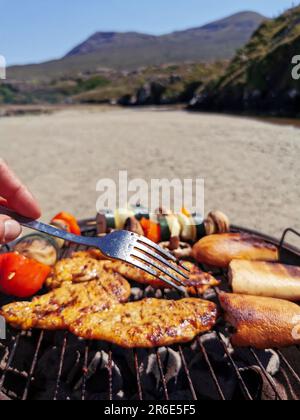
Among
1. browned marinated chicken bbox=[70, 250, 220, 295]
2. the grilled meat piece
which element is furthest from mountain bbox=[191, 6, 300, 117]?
the grilled meat piece

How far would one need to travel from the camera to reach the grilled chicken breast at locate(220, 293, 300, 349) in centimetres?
225

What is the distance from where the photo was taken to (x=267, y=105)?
90.8 feet

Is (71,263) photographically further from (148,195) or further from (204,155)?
(204,155)

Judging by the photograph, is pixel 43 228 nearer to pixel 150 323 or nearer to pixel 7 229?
pixel 7 229

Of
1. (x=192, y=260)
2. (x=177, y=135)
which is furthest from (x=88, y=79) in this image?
(x=192, y=260)

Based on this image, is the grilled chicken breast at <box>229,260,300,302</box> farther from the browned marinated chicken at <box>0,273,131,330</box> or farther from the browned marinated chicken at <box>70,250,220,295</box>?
→ the browned marinated chicken at <box>0,273,131,330</box>

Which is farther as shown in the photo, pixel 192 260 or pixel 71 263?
pixel 192 260

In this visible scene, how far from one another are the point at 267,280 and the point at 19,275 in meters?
2.15

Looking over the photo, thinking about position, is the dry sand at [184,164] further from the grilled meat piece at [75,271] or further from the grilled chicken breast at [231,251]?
the grilled meat piece at [75,271]

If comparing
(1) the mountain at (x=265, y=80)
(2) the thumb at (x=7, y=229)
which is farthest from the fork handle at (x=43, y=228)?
(1) the mountain at (x=265, y=80)

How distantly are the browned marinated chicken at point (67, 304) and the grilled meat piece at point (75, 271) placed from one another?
8 cm

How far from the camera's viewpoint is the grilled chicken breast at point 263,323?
225 centimetres

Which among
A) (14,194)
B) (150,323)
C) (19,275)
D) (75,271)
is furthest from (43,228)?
(150,323)

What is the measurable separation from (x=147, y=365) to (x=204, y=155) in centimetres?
1111
